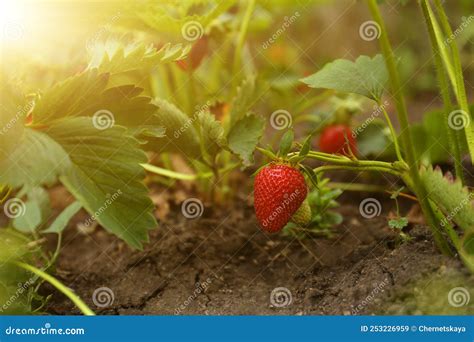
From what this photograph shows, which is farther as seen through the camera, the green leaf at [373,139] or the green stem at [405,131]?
the green leaf at [373,139]

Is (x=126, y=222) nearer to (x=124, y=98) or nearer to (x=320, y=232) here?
(x=124, y=98)

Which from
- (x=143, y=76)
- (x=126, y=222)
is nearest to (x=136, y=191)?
(x=126, y=222)

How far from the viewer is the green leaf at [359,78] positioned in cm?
93

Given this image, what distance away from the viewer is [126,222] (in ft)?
2.99

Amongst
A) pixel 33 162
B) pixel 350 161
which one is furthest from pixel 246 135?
pixel 33 162

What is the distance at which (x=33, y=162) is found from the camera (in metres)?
0.84

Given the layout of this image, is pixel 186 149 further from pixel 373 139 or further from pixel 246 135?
pixel 373 139

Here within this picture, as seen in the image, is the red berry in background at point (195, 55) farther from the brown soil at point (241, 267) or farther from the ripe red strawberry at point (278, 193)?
the ripe red strawberry at point (278, 193)

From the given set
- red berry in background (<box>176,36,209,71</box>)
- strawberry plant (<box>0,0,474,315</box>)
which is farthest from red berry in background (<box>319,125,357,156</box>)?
red berry in background (<box>176,36,209,71</box>)

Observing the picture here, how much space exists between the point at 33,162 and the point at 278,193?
314 mm

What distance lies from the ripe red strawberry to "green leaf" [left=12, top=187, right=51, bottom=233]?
39cm

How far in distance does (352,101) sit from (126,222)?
1.99ft

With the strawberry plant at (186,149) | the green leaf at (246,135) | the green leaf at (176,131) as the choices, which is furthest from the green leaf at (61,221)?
the green leaf at (246,135)

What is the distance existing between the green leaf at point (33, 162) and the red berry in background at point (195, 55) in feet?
1.36
